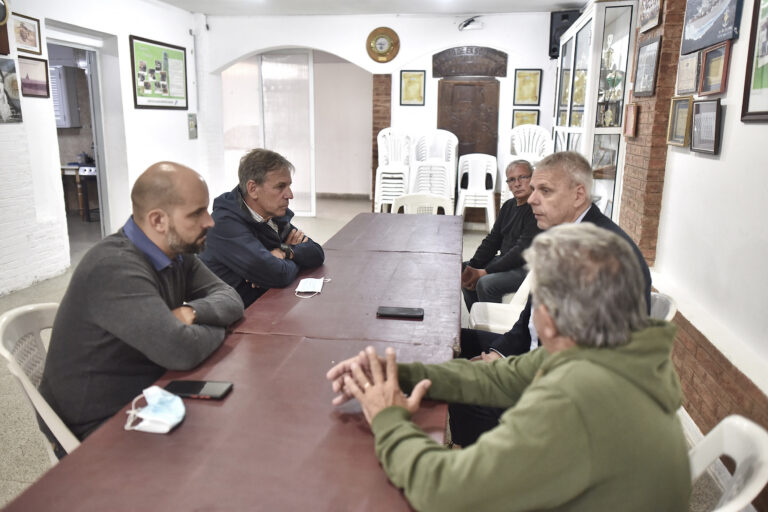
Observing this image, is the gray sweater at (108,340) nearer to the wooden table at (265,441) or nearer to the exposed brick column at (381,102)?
the wooden table at (265,441)

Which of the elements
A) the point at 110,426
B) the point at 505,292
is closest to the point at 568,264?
the point at 110,426

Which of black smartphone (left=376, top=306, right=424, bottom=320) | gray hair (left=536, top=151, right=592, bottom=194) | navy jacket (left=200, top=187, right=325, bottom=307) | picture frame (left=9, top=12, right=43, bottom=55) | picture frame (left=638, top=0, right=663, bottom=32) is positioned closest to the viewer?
black smartphone (left=376, top=306, right=424, bottom=320)

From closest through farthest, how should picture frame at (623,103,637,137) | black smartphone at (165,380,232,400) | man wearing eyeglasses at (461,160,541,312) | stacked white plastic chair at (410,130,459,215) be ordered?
black smartphone at (165,380,232,400), man wearing eyeglasses at (461,160,541,312), picture frame at (623,103,637,137), stacked white plastic chair at (410,130,459,215)

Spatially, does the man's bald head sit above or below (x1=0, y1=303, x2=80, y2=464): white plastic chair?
above

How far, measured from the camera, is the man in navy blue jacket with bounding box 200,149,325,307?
2.62 meters

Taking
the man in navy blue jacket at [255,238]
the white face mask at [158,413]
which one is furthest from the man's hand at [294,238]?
the white face mask at [158,413]

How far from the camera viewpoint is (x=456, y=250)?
137 inches

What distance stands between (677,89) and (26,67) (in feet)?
16.9

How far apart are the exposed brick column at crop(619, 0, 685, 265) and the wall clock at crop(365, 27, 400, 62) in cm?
432

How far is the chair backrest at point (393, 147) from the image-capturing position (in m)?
7.53

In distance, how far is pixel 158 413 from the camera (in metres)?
1.38

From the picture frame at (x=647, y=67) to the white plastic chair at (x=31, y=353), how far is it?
3589 millimetres

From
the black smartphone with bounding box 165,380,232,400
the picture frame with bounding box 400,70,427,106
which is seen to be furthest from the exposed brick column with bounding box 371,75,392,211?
the black smartphone with bounding box 165,380,232,400

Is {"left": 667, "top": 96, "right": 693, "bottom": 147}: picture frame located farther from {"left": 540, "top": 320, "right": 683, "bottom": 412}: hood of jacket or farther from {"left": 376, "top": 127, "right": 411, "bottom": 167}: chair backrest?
{"left": 376, "top": 127, "right": 411, "bottom": 167}: chair backrest
